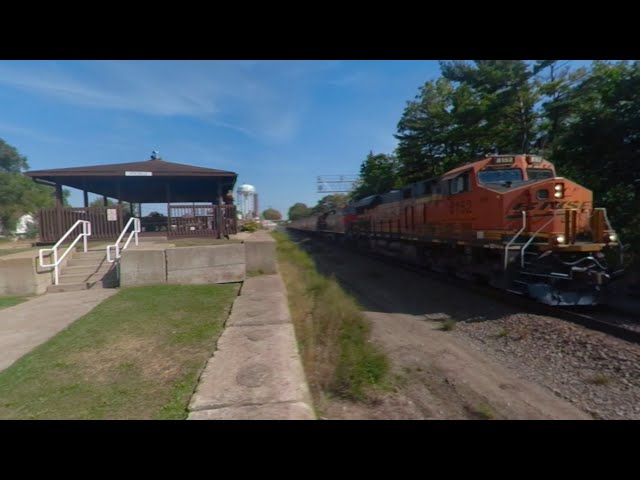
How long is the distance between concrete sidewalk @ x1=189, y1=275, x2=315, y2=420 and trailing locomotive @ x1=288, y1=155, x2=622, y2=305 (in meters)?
5.56

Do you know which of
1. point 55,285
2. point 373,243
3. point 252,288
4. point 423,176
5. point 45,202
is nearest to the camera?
point 252,288

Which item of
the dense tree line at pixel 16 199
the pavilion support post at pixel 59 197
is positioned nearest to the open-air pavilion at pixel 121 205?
the pavilion support post at pixel 59 197

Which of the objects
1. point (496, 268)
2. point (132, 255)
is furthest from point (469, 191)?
point (132, 255)

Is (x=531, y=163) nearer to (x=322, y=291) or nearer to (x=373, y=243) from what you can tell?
(x=322, y=291)

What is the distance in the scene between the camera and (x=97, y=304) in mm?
6836

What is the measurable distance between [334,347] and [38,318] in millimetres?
5447

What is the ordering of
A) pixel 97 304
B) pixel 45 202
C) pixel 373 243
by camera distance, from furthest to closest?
pixel 45 202, pixel 373 243, pixel 97 304

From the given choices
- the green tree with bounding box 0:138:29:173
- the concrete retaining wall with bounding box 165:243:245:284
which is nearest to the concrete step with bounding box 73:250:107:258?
the concrete retaining wall with bounding box 165:243:245:284

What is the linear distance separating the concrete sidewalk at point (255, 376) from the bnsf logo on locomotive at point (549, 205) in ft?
20.5

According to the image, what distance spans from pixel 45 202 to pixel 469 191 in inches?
2562

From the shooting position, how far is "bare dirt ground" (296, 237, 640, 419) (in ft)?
12.1

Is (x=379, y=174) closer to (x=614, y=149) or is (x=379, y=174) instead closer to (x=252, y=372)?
(x=614, y=149)

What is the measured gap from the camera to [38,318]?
6105 millimetres

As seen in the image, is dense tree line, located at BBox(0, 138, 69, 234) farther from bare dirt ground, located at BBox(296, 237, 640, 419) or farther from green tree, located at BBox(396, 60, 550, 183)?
bare dirt ground, located at BBox(296, 237, 640, 419)
